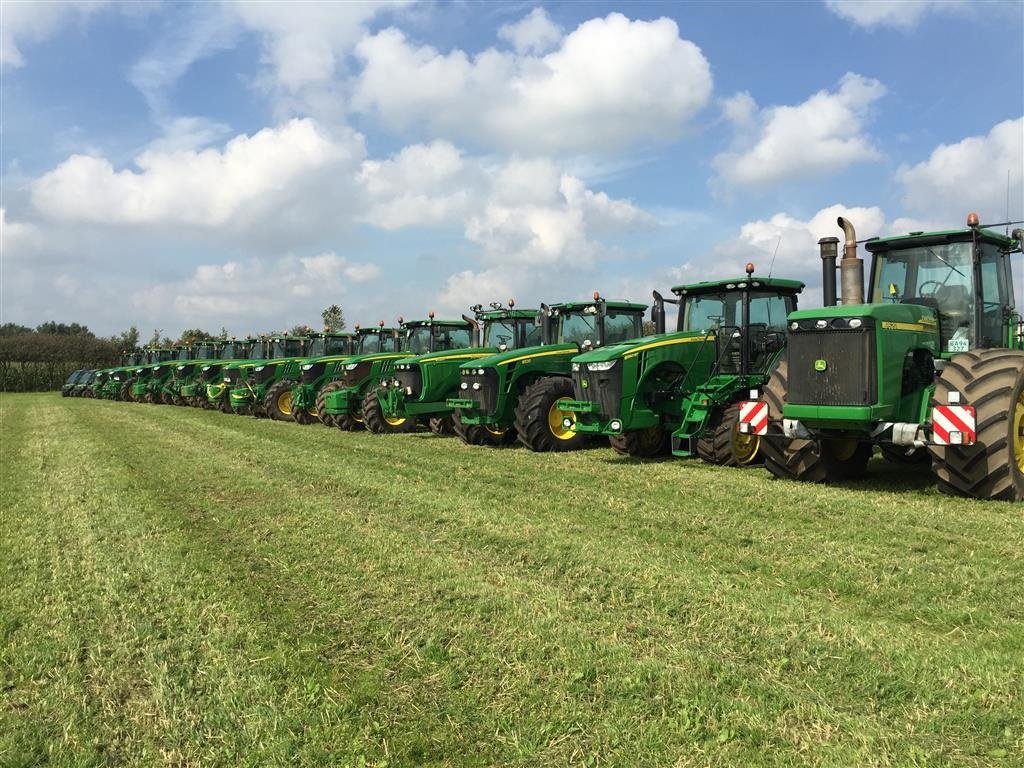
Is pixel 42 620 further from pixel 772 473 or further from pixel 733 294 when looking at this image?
pixel 733 294

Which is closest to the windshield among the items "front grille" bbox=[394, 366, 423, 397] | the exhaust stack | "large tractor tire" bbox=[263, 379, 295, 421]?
the exhaust stack

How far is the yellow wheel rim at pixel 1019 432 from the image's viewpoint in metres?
7.08

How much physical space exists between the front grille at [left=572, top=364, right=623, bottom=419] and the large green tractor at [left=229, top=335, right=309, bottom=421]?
11091 mm

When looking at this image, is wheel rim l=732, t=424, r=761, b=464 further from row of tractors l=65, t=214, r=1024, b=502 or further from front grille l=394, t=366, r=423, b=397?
front grille l=394, t=366, r=423, b=397

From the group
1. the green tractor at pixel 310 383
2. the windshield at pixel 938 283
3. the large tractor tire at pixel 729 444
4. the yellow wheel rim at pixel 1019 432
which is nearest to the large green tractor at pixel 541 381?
the large tractor tire at pixel 729 444

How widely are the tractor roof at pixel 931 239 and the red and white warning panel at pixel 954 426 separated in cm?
205

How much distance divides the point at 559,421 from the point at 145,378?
2302cm

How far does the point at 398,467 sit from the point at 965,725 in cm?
732

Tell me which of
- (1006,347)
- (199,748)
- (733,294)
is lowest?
(199,748)

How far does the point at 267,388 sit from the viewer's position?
20.5 m

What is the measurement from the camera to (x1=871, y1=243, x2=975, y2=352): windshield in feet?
25.9

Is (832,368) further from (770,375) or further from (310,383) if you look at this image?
(310,383)

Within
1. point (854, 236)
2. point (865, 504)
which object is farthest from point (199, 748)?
point (854, 236)

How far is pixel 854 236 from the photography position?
8.26m
